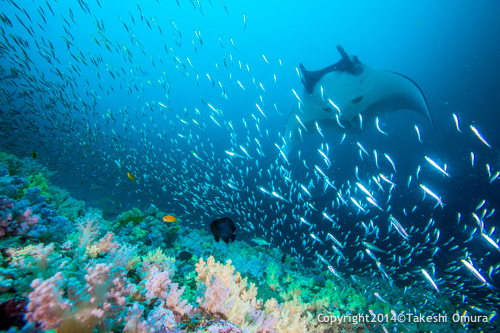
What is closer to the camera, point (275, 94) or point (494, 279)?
point (494, 279)

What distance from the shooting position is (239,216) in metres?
15.0

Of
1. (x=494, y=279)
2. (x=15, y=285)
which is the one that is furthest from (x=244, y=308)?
(x=494, y=279)

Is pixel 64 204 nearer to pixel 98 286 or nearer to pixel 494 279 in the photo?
pixel 98 286

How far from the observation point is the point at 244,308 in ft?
8.79

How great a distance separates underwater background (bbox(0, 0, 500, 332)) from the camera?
2.26 m

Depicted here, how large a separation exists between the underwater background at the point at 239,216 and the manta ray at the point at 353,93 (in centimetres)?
137

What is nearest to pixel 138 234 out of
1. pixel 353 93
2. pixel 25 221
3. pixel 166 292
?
pixel 25 221

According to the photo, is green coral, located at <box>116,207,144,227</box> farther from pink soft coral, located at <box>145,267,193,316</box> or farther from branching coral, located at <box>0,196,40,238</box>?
pink soft coral, located at <box>145,267,193,316</box>

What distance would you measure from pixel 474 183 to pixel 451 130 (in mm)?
7015

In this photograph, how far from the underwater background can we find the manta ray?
1.37 m

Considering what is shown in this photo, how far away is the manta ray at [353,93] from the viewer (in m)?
9.00

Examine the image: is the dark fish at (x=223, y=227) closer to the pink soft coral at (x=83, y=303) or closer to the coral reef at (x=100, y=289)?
the coral reef at (x=100, y=289)

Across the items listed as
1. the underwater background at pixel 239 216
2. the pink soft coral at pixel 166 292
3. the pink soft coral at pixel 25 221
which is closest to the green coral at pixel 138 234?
the underwater background at pixel 239 216

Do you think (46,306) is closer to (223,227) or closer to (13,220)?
(13,220)
